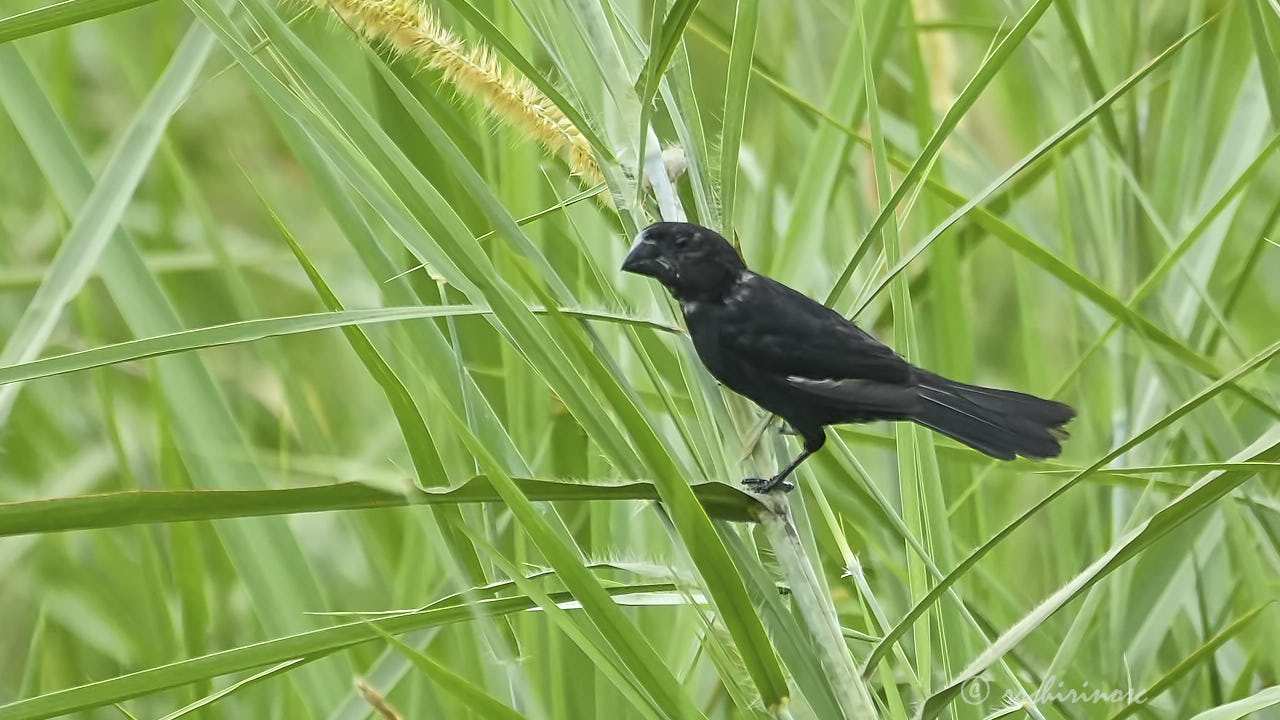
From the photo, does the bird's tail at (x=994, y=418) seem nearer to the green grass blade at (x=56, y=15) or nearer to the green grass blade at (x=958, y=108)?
the green grass blade at (x=958, y=108)

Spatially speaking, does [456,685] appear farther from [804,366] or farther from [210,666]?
[804,366]

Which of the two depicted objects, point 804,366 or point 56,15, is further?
point 804,366

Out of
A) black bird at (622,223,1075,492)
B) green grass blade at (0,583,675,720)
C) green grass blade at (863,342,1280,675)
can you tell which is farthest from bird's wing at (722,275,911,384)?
green grass blade at (0,583,675,720)

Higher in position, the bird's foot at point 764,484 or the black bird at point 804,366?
the black bird at point 804,366

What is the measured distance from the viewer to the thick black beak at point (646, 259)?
1.50 metres

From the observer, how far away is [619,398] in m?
0.90

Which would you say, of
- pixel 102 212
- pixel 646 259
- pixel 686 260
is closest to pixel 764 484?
pixel 646 259

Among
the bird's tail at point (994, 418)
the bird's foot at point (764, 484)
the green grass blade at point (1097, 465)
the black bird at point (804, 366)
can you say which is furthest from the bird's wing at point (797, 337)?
the green grass blade at point (1097, 465)

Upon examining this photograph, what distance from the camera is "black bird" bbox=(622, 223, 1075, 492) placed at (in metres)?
1.46

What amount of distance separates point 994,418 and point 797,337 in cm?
37

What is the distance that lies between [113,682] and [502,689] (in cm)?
62

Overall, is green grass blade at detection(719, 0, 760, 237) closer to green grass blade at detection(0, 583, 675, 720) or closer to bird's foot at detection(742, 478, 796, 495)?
bird's foot at detection(742, 478, 796, 495)

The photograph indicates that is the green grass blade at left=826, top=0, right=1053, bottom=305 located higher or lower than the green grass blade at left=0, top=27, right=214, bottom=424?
lower

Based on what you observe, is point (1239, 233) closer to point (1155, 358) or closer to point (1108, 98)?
point (1155, 358)
